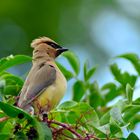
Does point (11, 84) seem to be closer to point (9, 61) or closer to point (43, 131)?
point (9, 61)

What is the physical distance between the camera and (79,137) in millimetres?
2896

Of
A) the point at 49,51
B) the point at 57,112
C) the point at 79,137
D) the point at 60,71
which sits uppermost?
the point at 49,51

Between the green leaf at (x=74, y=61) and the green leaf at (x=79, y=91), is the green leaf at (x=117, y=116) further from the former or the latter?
the green leaf at (x=74, y=61)

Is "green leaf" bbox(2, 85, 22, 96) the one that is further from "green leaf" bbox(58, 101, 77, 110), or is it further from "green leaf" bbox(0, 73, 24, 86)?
"green leaf" bbox(58, 101, 77, 110)

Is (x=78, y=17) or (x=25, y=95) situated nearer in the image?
(x=25, y=95)

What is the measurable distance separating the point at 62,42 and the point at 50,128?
4427 mm

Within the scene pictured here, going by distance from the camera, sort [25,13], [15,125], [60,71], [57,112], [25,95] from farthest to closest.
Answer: [25,13], [60,71], [25,95], [57,112], [15,125]

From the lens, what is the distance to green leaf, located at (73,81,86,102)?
3.91m

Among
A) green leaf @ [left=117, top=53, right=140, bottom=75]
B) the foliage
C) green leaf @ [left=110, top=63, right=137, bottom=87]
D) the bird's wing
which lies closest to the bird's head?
the bird's wing

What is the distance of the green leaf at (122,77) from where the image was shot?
3.91 metres

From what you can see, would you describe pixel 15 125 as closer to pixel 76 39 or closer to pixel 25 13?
pixel 25 13

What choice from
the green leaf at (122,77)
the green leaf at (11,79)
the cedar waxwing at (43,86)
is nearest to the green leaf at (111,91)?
the green leaf at (122,77)

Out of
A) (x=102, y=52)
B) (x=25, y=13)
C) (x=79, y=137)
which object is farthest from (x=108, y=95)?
(x=102, y=52)

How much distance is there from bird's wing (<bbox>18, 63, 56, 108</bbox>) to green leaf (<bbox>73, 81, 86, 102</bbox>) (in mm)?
149
